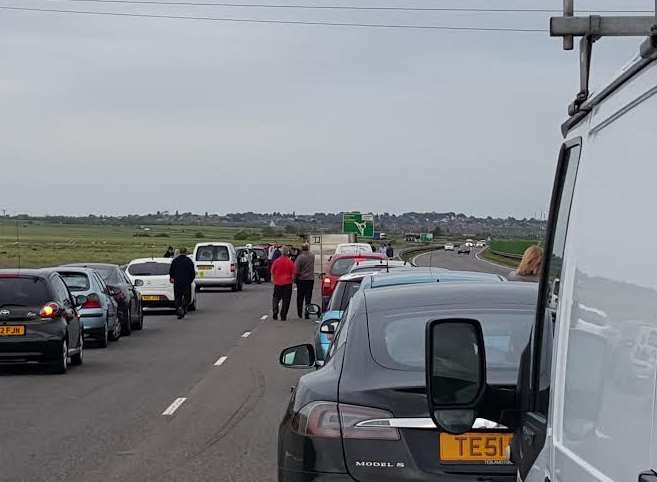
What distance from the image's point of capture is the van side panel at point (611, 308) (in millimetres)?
2434

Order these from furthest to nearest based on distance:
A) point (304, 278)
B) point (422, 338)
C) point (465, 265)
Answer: point (465, 265) < point (304, 278) < point (422, 338)

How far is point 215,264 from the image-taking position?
4684 centimetres

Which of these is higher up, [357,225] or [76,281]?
[76,281]

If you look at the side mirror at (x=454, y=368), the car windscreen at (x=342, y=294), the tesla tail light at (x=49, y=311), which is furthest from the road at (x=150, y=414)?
the side mirror at (x=454, y=368)

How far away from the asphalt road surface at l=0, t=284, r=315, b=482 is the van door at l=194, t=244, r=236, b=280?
72.5 ft

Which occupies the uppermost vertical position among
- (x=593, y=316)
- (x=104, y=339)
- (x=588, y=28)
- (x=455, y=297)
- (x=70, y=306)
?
(x=588, y=28)

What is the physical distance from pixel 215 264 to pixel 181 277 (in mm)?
14726

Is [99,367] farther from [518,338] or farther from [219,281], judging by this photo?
[219,281]

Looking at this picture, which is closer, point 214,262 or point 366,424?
point 366,424

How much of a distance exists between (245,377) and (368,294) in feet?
34.0

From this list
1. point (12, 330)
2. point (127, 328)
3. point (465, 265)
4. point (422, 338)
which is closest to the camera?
point (422, 338)

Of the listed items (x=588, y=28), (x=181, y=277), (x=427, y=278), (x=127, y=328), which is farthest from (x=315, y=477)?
(x=181, y=277)

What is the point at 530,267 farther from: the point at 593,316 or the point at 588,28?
the point at 593,316

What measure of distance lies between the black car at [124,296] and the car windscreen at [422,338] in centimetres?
1877
